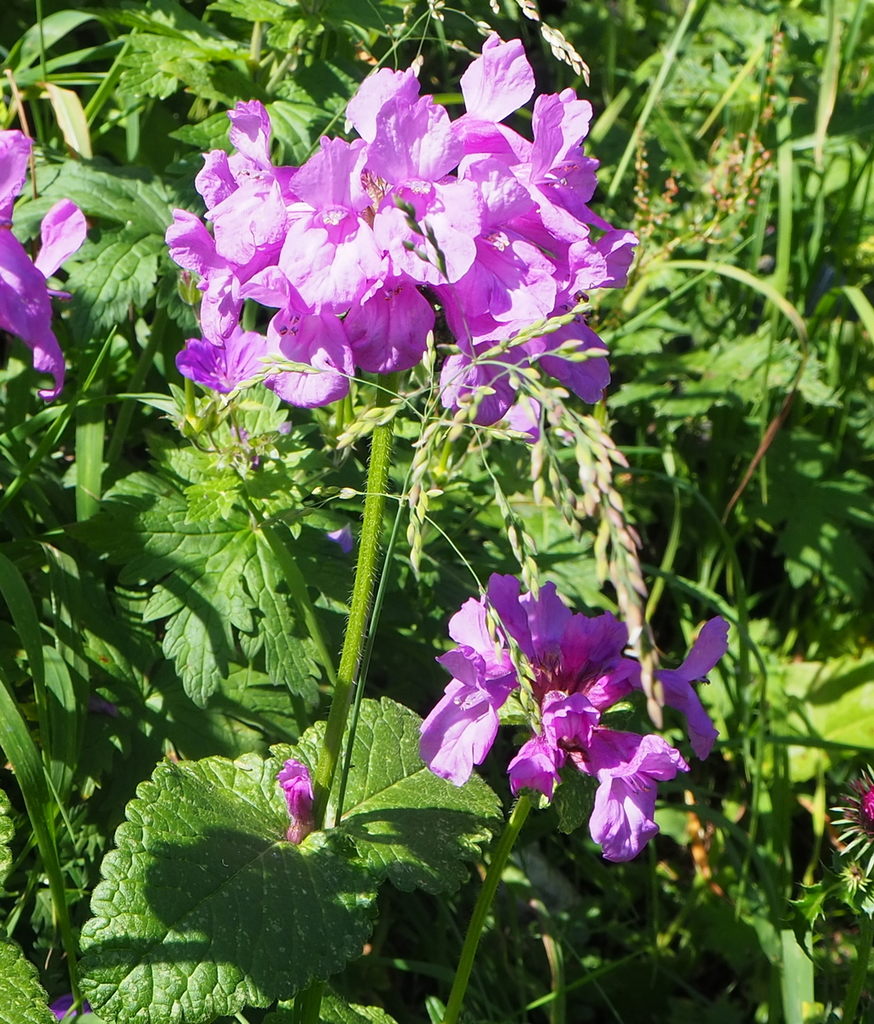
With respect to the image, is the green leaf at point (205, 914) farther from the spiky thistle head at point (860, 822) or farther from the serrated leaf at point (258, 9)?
the serrated leaf at point (258, 9)

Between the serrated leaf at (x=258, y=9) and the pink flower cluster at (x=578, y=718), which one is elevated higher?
the serrated leaf at (x=258, y=9)

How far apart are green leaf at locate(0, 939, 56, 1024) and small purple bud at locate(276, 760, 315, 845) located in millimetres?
351

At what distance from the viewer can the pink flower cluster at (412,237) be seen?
1.13m

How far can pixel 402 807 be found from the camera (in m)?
1.56

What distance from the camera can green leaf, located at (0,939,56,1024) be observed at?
4.16ft

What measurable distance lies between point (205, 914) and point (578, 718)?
0.51 metres

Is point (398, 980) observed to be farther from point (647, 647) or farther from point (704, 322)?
point (704, 322)

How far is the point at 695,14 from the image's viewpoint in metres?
2.84

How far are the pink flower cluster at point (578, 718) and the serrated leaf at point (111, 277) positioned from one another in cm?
102

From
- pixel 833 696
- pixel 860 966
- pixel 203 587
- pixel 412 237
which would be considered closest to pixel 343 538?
pixel 203 587

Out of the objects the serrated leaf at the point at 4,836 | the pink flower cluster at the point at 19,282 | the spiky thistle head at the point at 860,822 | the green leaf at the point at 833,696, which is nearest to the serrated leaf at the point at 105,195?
the pink flower cluster at the point at 19,282

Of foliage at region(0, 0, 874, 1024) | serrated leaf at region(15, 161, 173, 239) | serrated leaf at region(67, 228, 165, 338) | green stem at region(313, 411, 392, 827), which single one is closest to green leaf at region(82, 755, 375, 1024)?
foliage at region(0, 0, 874, 1024)

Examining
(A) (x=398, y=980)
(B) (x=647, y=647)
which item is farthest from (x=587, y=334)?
(A) (x=398, y=980)

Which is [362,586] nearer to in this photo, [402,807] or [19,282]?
[402,807]
